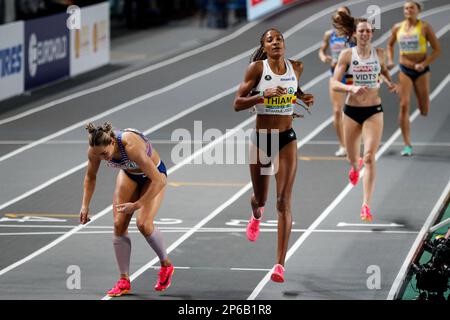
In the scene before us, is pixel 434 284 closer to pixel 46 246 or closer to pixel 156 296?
pixel 156 296

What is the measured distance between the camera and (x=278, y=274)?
1052cm

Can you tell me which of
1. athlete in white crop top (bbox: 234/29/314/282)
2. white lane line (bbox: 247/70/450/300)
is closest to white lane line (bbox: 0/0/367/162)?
white lane line (bbox: 247/70/450/300)

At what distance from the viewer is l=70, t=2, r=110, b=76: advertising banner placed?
25.8 meters

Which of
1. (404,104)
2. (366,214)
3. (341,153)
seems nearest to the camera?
(366,214)

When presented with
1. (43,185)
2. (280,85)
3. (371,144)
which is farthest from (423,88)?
(280,85)

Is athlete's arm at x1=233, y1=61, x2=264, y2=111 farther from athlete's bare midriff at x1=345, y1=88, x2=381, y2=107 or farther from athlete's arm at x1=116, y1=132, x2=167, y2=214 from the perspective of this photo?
athlete's bare midriff at x1=345, y1=88, x2=381, y2=107

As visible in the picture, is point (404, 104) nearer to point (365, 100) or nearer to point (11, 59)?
point (365, 100)

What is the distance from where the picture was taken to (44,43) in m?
24.0

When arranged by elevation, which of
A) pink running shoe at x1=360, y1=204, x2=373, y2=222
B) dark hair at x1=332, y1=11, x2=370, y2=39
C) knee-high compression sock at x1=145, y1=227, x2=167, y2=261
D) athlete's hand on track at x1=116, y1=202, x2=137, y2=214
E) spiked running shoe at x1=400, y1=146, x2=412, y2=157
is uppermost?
dark hair at x1=332, y1=11, x2=370, y2=39

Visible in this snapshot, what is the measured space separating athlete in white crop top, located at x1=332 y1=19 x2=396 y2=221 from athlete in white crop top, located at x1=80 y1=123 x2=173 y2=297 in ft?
10.8

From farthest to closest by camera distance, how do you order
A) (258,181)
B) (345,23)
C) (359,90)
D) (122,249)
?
(345,23) < (359,90) < (258,181) < (122,249)

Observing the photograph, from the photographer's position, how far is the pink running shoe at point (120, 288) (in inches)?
412

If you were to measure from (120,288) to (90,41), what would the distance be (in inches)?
657
